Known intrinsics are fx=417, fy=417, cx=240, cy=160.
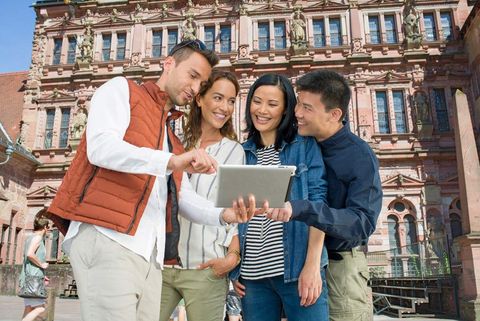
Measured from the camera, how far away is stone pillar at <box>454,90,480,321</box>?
32.7ft

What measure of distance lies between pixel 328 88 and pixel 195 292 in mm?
1646

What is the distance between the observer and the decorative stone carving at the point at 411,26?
68.0 feet

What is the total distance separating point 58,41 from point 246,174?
1003 inches

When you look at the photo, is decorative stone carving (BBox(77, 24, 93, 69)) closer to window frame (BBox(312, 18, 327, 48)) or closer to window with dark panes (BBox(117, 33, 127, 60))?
window with dark panes (BBox(117, 33, 127, 60))

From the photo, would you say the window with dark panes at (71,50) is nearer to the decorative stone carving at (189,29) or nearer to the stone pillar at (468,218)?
the decorative stone carving at (189,29)

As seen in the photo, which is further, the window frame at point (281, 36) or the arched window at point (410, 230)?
the window frame at point (281, 36)

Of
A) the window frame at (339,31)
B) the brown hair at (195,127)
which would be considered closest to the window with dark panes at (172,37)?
the window frame at (339,31)

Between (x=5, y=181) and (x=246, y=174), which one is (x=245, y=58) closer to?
(x=5, y=181)

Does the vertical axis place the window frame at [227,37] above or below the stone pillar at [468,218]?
above

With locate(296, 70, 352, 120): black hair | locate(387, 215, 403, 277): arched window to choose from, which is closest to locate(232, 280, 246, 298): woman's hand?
locate(296, 70, 352, 120): black hair

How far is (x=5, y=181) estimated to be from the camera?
19328 mm

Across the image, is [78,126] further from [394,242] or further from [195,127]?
[195,127]

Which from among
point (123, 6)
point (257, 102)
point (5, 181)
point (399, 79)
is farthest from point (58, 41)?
point (257, 102)

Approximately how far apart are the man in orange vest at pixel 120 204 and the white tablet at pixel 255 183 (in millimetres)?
83
